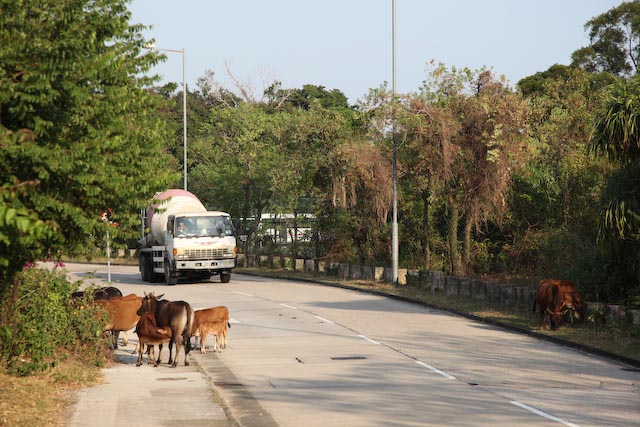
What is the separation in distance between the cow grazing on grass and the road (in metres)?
1.12

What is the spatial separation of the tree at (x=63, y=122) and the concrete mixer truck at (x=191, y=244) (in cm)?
2940

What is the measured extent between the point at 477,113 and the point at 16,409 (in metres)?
25.0

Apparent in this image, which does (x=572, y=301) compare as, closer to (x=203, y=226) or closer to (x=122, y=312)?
(x=122, y=312)

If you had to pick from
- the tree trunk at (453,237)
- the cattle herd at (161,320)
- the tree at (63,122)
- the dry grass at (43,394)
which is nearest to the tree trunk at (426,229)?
the tree trunk at (453,237)

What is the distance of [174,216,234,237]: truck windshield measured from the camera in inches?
1651

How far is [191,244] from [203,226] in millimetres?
1214

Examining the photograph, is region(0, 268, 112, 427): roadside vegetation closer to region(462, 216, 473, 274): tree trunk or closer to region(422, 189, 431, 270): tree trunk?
region(462, 216, 473, 274): tree trunk

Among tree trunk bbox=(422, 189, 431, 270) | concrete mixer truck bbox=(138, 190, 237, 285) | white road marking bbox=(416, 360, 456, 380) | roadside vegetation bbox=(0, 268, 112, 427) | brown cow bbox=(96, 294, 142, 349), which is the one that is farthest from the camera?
concrete mixer truck bbox=(138, 190, 237, 285)

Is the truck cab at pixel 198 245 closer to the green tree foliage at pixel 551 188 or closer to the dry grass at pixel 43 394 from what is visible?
the green tree foliage at pixel 551 188

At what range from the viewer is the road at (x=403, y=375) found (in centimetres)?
1354

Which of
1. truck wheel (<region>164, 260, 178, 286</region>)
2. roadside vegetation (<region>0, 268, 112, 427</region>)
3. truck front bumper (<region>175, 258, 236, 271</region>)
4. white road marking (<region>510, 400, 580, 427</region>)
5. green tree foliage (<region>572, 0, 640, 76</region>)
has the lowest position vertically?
white road marking (<region>510, 400, 580, 427</region>)

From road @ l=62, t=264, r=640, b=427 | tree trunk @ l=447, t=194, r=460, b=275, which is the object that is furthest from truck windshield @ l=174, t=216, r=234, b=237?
road @ l=62, t=264, r=640, b=427

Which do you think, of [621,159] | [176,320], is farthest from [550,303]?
[176,320]

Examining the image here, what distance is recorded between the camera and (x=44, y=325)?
1666cm
